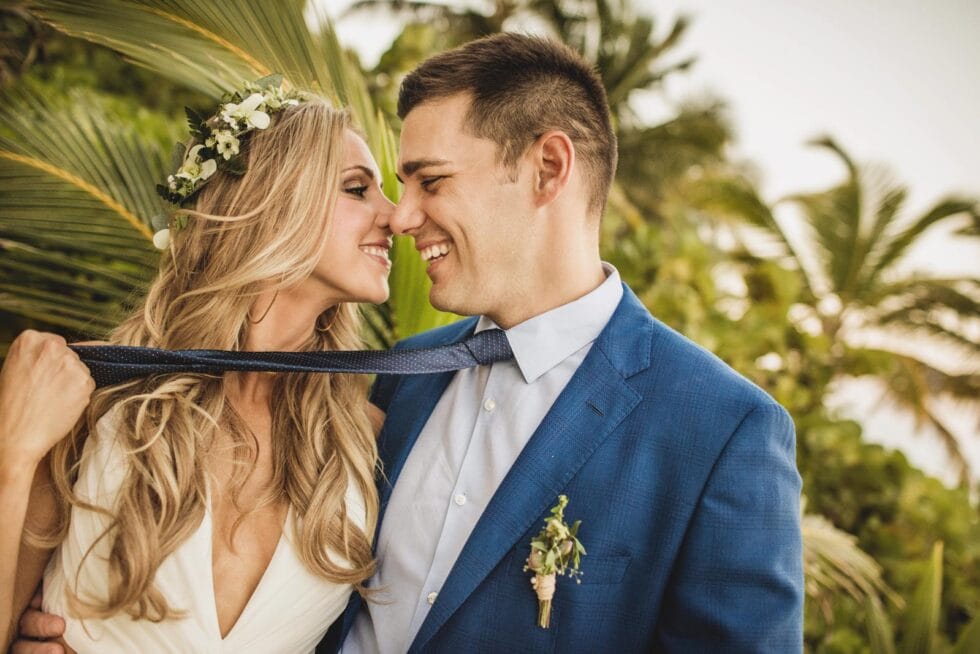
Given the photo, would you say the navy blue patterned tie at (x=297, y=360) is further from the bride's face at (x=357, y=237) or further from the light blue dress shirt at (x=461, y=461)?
the bride's face at (x=357, y=237)

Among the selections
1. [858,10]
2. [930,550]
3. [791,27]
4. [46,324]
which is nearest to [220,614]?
[46,324]

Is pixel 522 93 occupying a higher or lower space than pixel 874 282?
higher

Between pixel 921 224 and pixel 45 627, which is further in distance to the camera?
pixel 921 224

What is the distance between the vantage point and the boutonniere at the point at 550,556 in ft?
5.96

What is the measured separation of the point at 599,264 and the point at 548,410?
2.03 feet

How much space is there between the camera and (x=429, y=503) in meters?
2.16

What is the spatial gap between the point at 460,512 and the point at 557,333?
0.63 meters

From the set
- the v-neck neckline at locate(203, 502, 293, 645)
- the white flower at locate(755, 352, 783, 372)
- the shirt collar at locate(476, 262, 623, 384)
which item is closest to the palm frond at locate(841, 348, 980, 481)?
the white flower at locate(755, 352, 783, 372)

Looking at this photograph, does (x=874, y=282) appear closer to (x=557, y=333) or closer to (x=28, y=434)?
(x=557, y=333)

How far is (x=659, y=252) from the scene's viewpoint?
22.0ft

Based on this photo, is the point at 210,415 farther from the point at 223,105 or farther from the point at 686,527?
the point at 686,527

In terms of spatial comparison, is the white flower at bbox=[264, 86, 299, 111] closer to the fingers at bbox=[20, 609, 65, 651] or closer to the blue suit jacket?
the blue suit jacket

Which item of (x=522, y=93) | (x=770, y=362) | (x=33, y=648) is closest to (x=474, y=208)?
(x=522, y=93)

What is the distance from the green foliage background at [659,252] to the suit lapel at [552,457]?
115 cm
